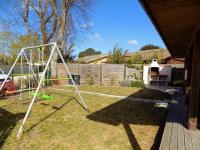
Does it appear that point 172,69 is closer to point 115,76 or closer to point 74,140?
point 115,76

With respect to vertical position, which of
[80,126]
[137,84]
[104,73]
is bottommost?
[80,126]

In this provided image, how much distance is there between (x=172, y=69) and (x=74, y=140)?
12711mm

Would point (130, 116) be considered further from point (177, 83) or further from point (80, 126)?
point (177, 83)

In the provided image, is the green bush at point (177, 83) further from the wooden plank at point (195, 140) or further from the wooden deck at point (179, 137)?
the wooden plank at point (195, 140)

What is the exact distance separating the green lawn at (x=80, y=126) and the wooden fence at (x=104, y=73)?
23.6 ft

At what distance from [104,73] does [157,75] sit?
4438 mm

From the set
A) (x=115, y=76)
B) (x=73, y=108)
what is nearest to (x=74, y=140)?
(x=73, y=108)

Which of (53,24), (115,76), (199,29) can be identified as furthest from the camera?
(53,24)

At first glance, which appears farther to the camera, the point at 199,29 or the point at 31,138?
the point at 31,138

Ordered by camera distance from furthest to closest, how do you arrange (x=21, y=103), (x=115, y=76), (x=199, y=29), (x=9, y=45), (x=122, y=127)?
(x=9, y=45) → (x=115, y=76) → (x=21, y=103) → (x=122, y=127) → (x=199, y=29)

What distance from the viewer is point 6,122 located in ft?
16.9

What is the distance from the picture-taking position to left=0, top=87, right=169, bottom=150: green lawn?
13.0 ft

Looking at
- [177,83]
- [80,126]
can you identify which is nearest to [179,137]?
[80,126]

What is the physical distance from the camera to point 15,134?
4355 millimetres
